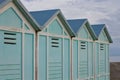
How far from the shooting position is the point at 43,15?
1111cm

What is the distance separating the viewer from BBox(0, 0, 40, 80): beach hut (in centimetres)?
857

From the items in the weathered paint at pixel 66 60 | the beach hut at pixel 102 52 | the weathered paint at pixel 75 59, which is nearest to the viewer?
the weathered paint at pixel 66 60

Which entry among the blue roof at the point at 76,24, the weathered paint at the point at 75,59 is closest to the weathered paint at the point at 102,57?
the blue roof at the point at 76,24

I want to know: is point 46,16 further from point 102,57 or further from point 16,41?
point 102,57

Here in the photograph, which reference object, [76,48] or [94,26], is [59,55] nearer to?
[76,48]

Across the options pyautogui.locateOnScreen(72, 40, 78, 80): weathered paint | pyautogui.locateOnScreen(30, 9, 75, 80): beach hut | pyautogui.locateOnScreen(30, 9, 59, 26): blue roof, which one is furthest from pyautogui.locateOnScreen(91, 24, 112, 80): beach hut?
pyautogui.locateOnScreen(30, 9, 59, 26): blue roof

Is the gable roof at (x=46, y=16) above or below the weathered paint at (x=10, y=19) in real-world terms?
above

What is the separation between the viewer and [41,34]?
10.3 metres

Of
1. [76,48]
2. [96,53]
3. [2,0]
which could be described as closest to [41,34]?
[2,0]

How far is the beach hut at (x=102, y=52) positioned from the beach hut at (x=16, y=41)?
6054mm

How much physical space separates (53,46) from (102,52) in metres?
5.55

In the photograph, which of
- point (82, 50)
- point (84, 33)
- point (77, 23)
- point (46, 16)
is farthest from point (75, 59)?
point (46, 16)

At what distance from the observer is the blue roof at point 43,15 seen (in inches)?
422

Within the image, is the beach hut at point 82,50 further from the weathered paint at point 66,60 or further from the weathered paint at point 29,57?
the weathered paint at point 29,57
